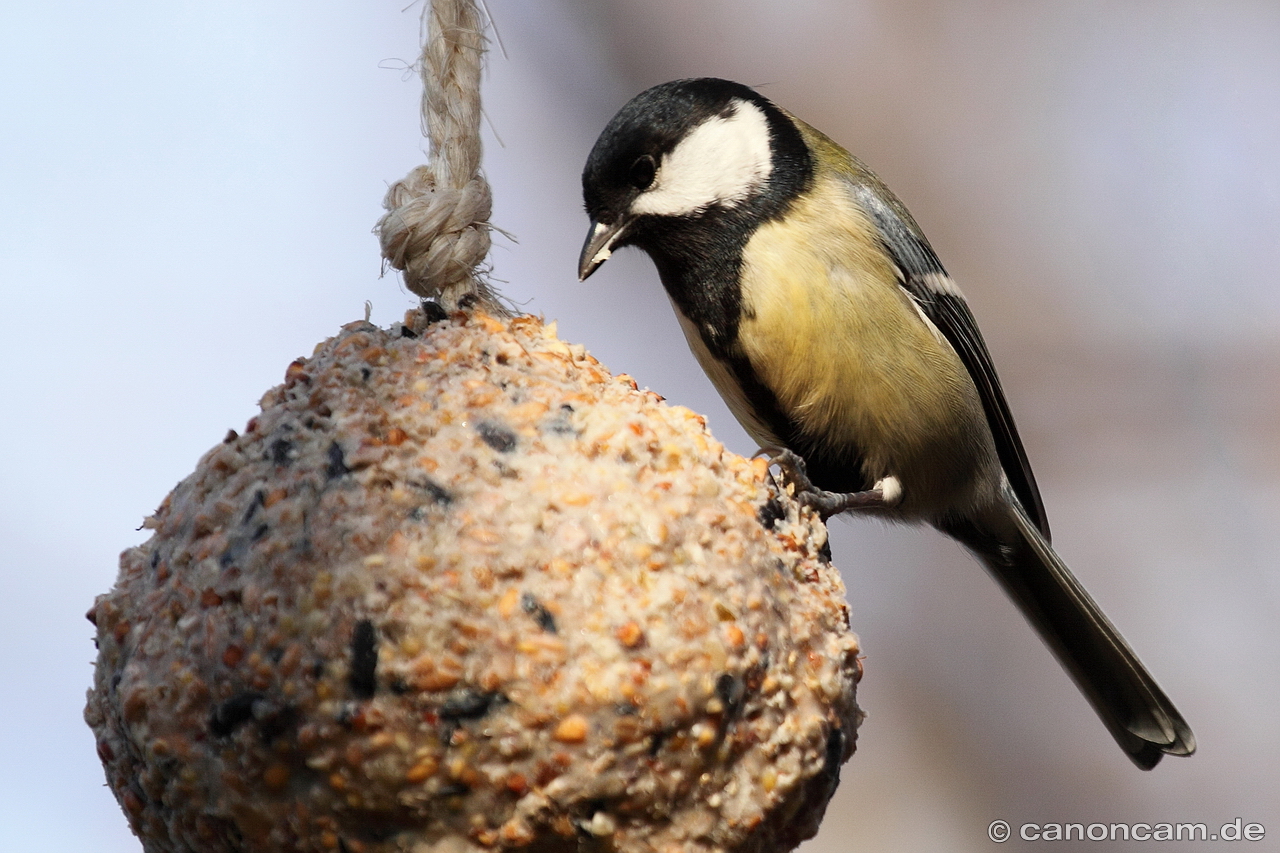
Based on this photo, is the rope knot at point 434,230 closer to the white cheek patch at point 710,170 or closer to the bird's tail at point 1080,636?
the white cheek patch at point 710,170

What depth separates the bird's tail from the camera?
1.77 meters

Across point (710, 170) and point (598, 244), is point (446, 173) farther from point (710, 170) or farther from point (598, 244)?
point (710, 170)

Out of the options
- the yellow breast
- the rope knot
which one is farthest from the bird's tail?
the rope knot

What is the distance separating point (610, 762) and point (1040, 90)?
9.31ft

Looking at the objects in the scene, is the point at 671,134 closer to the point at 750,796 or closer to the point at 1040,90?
the point at 750,796

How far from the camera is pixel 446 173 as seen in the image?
102 centimetres

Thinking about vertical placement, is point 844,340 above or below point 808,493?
above

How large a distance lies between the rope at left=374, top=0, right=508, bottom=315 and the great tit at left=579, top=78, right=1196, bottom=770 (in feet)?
1.25

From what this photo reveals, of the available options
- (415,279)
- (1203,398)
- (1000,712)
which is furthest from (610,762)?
(1203,398)

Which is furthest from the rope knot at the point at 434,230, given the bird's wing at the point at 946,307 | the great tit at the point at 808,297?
the bird's wing at the point at 946,307

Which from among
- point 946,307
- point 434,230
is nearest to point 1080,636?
point 946,307

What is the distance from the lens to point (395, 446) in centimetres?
90

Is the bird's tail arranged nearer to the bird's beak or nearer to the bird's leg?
the bird's leg

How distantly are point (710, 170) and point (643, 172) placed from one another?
9cm
